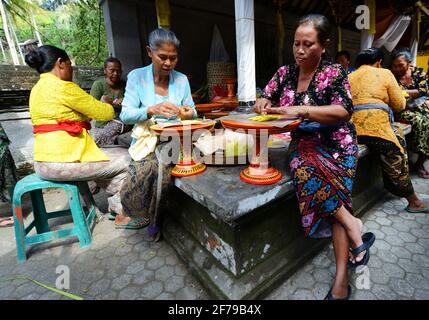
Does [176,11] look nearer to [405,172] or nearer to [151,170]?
[151,170]

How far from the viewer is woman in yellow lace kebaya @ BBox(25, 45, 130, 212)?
7.08ft

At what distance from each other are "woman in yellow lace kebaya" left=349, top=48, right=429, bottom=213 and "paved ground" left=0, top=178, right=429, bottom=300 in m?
0.41

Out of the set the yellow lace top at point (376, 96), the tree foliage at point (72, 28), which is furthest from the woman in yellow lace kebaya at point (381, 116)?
the tree foliage at point (72, 28)

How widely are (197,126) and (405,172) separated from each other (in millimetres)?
2478

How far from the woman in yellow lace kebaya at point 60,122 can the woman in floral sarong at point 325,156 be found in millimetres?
1645

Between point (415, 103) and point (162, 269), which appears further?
point (415, 103)

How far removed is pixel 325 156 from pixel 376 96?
1.42m

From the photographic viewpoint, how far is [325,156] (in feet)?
5.87

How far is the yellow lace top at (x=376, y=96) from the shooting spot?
261 centimetres

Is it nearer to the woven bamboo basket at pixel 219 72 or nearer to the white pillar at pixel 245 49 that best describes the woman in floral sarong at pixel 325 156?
the white pillar at pixel 245 49

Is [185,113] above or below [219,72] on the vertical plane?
below

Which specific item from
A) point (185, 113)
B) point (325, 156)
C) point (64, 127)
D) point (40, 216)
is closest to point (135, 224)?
point (40, 216)

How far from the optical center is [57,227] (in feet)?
9.52

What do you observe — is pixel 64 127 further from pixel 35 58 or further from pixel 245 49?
pixel 245 49
